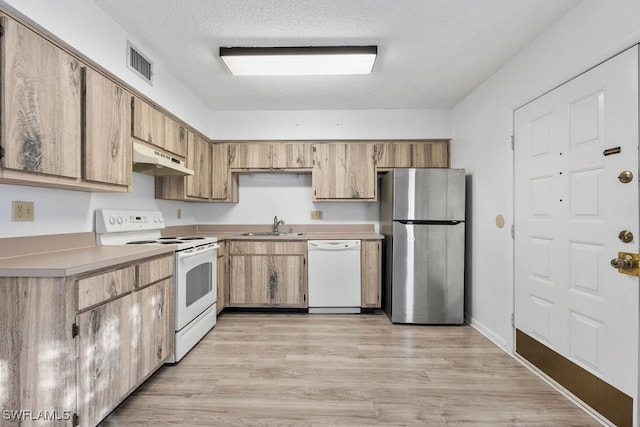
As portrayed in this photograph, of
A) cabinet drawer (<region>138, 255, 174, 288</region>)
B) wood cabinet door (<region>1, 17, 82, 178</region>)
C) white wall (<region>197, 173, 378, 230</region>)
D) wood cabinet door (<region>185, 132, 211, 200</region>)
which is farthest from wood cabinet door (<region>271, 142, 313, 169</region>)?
wood cabinet door (<region>1, 17, 82, 178</region>)

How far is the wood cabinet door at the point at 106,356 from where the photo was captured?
1.40 meters

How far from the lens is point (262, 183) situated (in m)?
4.02

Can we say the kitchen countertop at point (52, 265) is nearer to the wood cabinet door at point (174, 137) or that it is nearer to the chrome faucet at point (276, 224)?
the wood cabinet door at point (174, 137)

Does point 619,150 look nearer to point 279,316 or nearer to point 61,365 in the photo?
point 61,365

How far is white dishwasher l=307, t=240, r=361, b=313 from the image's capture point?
3432 mm

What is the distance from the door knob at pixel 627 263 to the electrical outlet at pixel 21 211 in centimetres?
317

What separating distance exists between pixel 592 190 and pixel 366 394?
1.80 m

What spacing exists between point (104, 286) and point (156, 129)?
1464 mm

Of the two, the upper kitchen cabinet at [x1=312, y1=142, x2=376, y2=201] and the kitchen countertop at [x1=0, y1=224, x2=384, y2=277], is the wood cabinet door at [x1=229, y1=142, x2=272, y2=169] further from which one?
the kitchen countertop at [x1=0, y1=224, x2=384, y2=277]

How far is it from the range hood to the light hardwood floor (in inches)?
60.5

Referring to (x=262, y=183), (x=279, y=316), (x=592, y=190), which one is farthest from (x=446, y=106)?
(x=279, y=316)

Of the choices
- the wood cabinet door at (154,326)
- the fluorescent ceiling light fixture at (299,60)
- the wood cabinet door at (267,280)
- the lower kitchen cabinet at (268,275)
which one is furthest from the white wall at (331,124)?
the wood cabinet door at (154,326)

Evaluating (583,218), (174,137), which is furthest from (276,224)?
(583,218)

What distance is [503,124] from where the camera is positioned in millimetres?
2566
